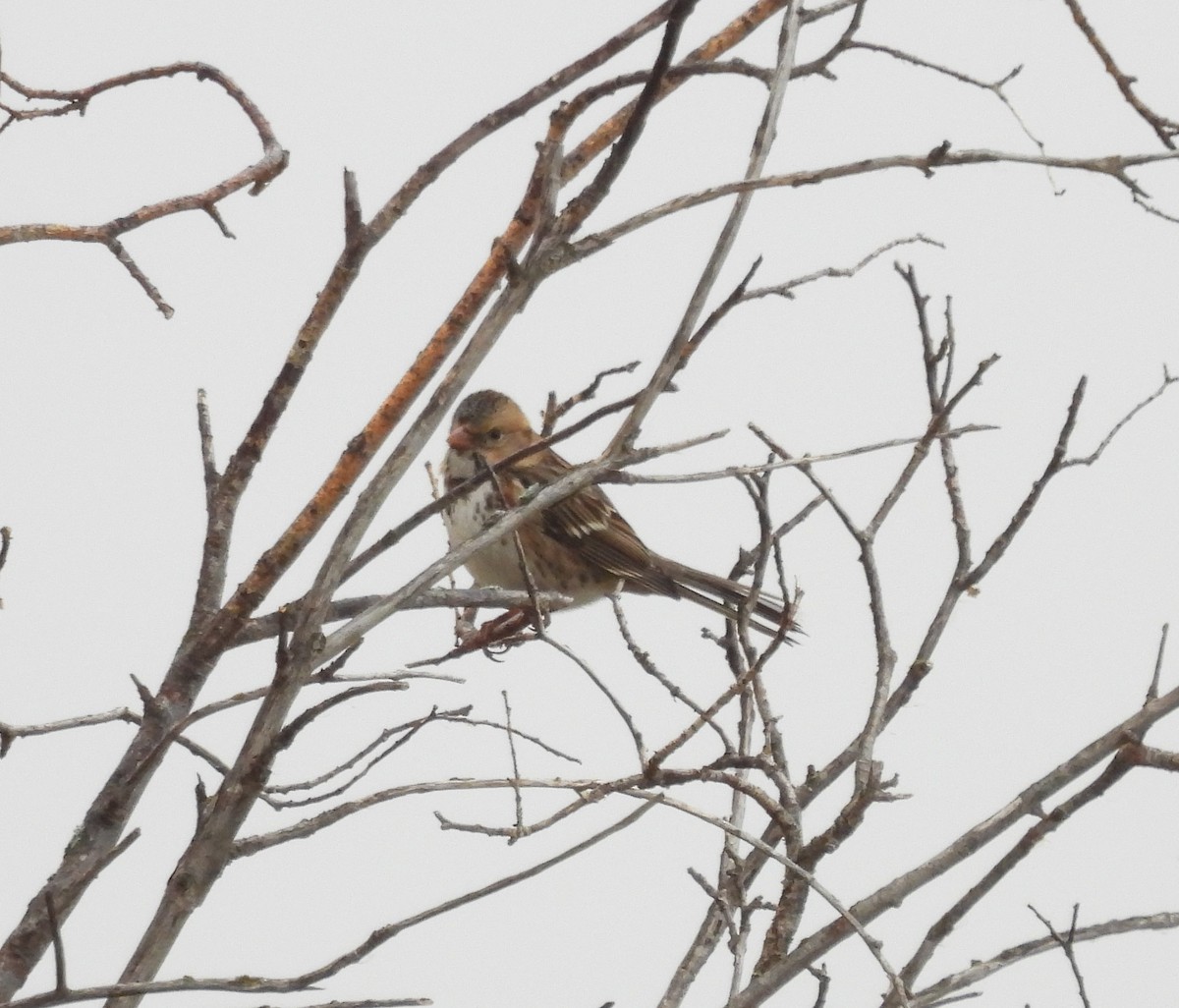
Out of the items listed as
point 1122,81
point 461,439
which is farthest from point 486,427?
point 1122,81

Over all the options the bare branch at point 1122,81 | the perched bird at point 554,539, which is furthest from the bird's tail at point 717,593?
the bare branch at point 1122,81

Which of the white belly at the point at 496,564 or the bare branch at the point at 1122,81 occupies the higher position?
the white belly at the point at 496,564

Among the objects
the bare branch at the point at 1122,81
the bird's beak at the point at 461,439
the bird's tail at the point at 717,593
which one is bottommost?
the bare branch at the point at 1122,81

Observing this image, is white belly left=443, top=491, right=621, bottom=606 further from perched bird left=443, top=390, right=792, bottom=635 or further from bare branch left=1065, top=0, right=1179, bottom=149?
bare branch left=1065, top=0, right=1179, bottom=149

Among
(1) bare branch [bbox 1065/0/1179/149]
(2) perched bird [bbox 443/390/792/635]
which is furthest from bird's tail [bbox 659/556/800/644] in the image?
(1) bare branch [bbox 1065/0/1179/149]

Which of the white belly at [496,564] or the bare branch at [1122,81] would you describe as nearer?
the bare branch at [1122,81]

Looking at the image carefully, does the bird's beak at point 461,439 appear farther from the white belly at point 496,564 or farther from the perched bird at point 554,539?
the white belly at point 496,564

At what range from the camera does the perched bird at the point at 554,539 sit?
473cm

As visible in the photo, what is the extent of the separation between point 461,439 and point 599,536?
634 mm

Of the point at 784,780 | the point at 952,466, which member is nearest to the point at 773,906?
the point at 784,780

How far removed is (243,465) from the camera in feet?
7.39

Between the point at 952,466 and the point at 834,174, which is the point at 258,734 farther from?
the point at 952,466

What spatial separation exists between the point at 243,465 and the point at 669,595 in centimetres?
280

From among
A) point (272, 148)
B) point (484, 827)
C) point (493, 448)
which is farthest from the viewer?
point (493, 448)
